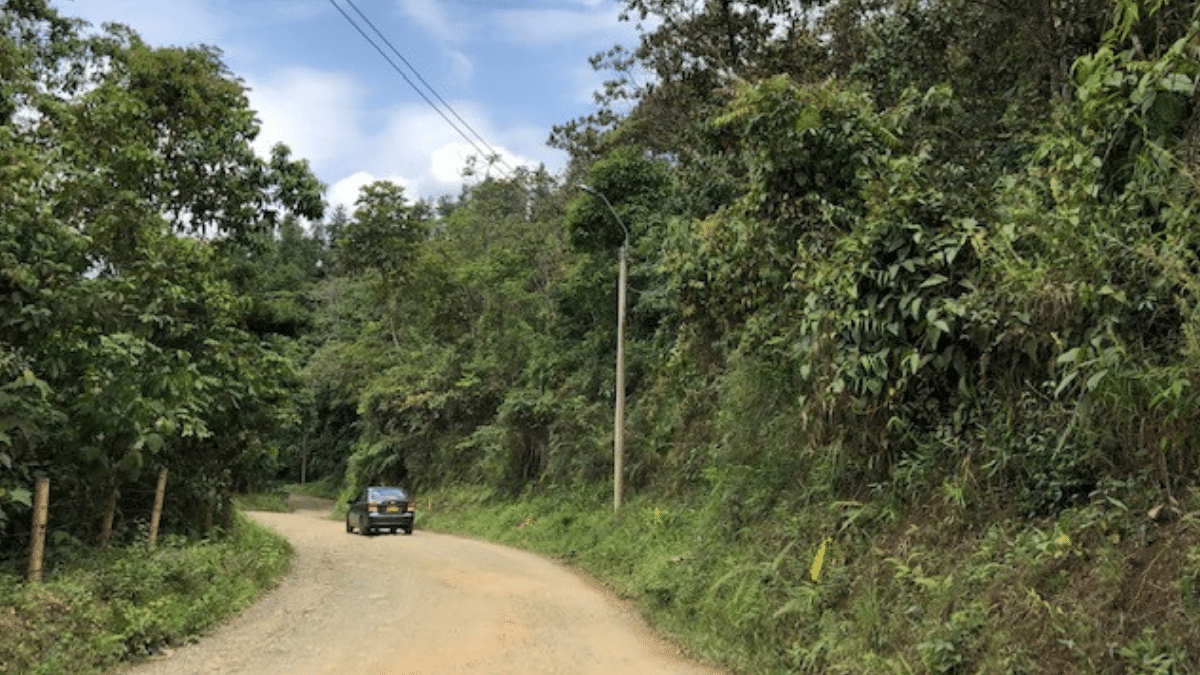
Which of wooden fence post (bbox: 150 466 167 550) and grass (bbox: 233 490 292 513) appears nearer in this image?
wooden fence post (bbox: 150 466 167 550)

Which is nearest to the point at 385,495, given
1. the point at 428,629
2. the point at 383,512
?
the point at 383,512

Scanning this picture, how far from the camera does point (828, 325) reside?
8492mm

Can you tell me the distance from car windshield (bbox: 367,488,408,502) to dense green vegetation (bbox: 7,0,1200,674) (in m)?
5.64

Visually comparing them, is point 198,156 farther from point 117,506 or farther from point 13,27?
point 117,506

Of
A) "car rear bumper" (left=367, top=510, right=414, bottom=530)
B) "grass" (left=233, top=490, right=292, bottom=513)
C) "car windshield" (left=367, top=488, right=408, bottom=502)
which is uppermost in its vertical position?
"car windshield" (left=367, top=488, right=408, bottom=502)

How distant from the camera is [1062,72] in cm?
1141

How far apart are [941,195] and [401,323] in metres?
35.7

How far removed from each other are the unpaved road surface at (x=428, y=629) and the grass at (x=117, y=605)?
29 centimetres

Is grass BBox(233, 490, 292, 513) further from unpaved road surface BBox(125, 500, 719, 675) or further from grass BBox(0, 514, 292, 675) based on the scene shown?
grass BBox(0, 514, 292, 675)

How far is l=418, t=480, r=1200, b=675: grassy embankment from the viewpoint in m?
5.00

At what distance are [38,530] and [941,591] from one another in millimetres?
9150

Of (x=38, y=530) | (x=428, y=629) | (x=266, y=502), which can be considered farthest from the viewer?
(x=266, y=502)

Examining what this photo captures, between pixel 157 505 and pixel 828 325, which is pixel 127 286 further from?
pixel 828 325

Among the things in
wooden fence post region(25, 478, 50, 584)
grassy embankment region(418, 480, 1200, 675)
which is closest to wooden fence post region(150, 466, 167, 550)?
wooden fence post region(25, 478, 50, 584)
